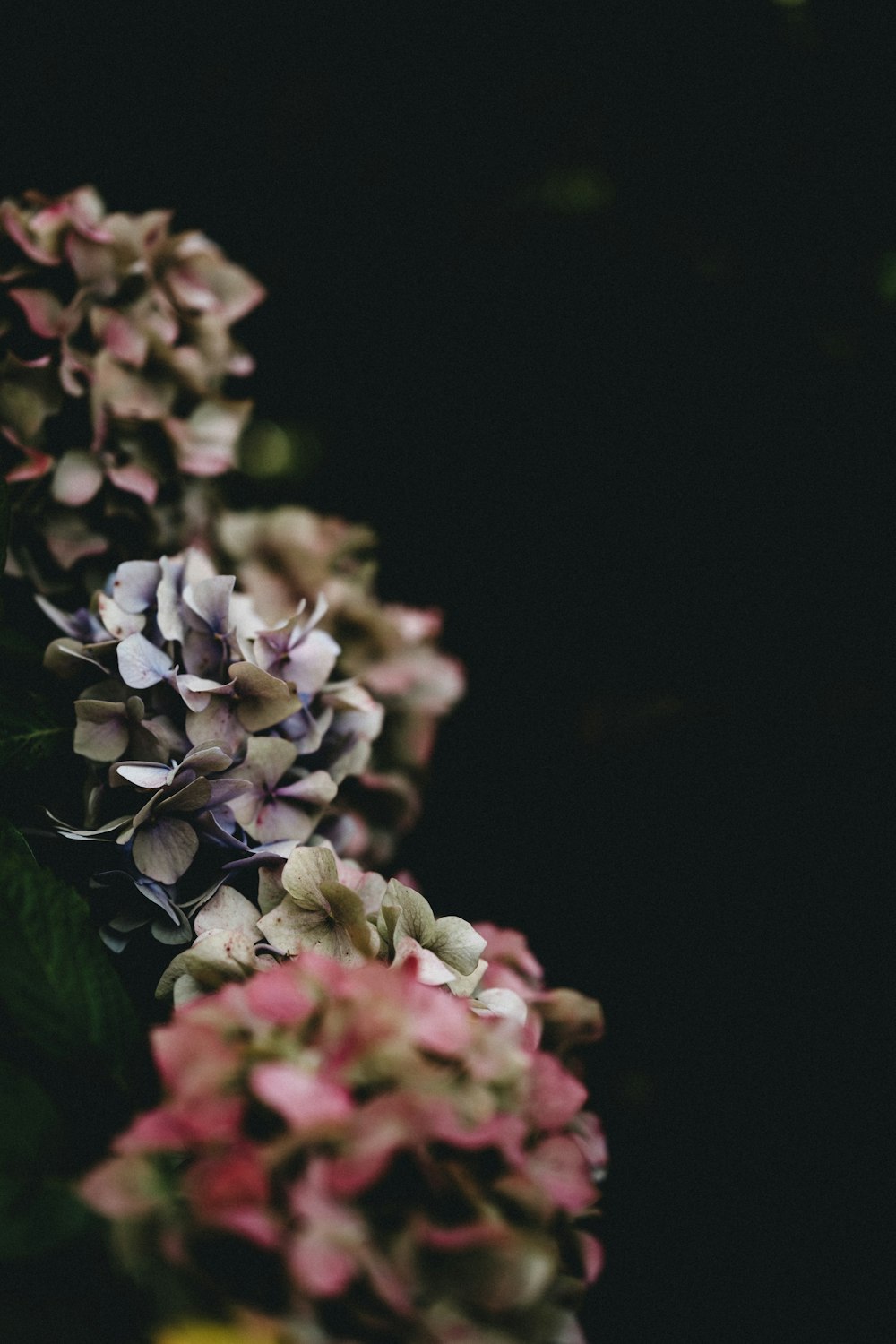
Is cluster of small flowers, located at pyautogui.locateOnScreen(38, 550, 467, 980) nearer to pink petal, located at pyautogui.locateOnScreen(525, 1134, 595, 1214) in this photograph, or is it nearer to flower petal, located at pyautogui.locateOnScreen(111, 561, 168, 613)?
flower petal, located at pyautogui.locateOnScreen(111, 561, 168, 613)

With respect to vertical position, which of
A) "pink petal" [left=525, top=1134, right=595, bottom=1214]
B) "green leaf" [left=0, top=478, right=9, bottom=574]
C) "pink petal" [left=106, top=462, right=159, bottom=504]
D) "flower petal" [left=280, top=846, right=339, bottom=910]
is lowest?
"pink petal" [left=525, top=1134, right=595, bottom=1214]

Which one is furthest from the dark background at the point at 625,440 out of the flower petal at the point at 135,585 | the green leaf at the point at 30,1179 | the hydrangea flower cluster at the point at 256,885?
the green leaf at the point at 30,1179

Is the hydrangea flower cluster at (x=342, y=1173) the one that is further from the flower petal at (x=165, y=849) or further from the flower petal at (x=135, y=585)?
the flower petal at (x=135, y=585)

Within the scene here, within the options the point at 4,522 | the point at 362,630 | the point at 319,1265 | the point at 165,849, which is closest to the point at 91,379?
the point at 4,522

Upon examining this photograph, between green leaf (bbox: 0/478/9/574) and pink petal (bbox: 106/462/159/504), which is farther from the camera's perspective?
pink petal (bbox: 106/462/159/504)

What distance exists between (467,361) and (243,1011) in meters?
0.99

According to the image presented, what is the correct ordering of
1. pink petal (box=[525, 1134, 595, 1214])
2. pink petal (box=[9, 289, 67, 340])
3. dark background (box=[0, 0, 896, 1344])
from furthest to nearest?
dark background (box=[0, 0, 896, 1344]), pink petal (box=[9, 289, 67, 340]), pink petal (box=[525, 1134, 595, 1214])

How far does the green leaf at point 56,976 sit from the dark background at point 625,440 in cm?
63

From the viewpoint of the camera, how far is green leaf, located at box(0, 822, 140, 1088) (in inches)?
19.4

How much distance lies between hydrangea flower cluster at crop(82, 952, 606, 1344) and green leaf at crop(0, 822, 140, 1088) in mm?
90

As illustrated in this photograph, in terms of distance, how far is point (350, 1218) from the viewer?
0.38m

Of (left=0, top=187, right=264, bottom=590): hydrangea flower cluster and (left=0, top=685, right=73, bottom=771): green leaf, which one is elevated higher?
(left=0, top=187, right=264, bottom=590): hydrangea flower cluster

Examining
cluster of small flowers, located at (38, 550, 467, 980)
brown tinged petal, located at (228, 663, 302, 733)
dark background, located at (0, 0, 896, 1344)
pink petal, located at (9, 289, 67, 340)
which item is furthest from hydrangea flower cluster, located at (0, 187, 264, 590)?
dark background, located at (0, 0, 896, 1344)

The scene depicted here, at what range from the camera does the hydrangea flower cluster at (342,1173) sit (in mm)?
372
